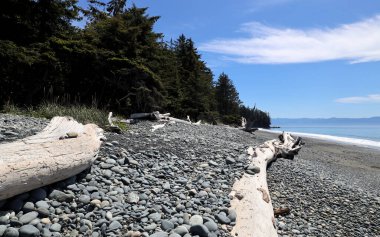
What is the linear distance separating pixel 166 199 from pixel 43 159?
64.5 inches

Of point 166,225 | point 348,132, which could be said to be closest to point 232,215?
point 166,225

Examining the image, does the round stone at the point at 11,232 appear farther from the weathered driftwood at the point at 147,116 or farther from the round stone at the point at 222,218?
the weathered driftwood at the point at 147,116

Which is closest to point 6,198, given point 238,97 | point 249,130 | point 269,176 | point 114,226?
point 114,226

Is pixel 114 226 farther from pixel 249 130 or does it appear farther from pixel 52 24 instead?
pixel 249 130

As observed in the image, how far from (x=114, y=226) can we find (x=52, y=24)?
13.5 metres

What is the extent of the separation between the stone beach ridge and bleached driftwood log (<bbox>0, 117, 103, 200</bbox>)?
0.61 ft

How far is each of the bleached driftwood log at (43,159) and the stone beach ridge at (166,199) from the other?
186 millimetres

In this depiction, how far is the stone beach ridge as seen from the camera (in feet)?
11.2

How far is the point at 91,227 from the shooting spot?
133 inches

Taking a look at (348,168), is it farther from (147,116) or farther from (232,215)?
(232,215)

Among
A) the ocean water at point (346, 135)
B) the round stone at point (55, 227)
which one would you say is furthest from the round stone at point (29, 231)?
the ocean water at point (346, 135)

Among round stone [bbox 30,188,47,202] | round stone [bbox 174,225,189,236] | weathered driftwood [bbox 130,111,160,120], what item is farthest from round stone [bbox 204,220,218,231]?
weathered driftwood [bbox 130,111,160,120]

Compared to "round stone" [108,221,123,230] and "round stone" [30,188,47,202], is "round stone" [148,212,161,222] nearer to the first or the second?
"round stone" [108,221,123,230]

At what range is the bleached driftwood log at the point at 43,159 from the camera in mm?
3262
